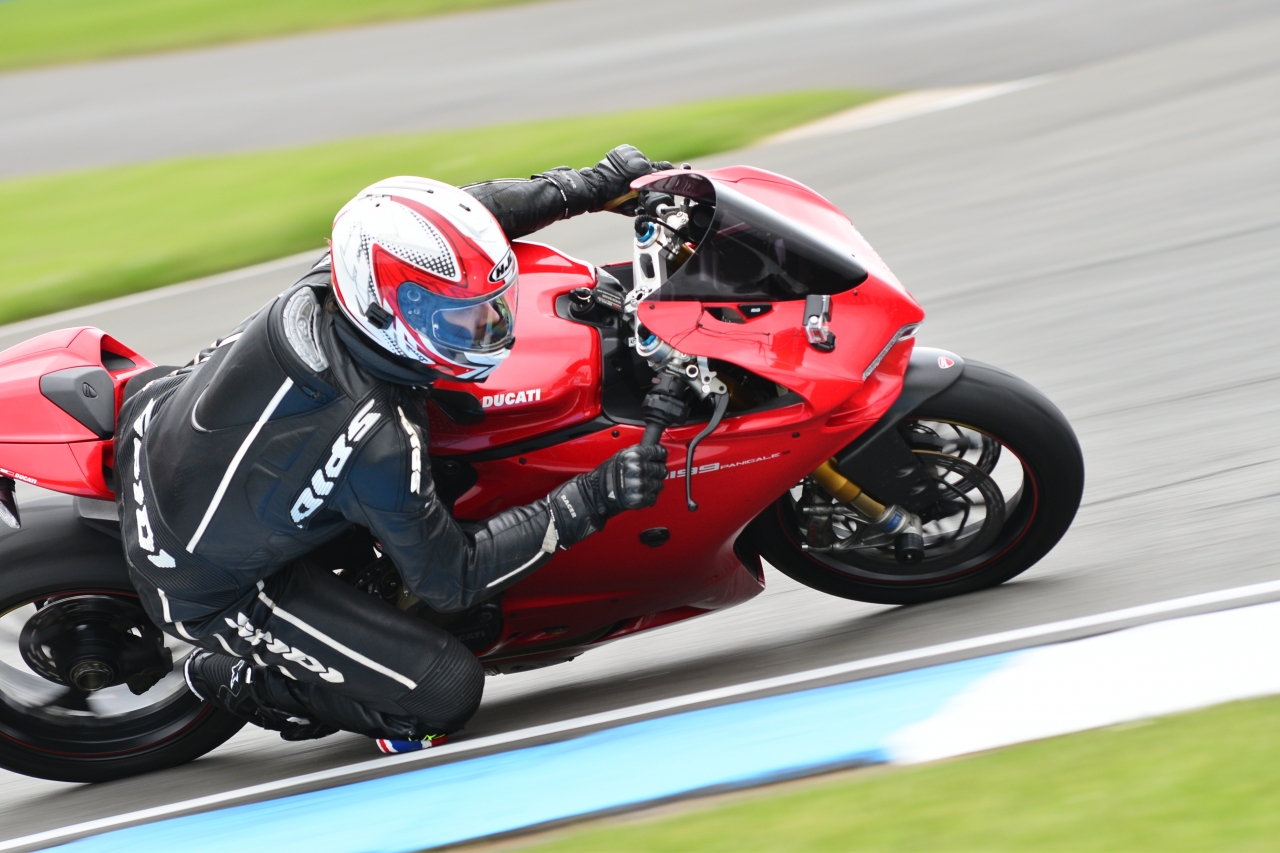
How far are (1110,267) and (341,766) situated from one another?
13.2 ft

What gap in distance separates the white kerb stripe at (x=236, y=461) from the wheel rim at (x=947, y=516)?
137 centimetres

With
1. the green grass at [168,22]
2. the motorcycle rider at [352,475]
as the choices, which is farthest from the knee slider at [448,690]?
the green grass at [168,22]

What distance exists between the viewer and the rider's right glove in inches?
120

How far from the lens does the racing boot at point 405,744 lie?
144 inches

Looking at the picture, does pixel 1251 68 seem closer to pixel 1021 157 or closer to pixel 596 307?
pixel 1021 157

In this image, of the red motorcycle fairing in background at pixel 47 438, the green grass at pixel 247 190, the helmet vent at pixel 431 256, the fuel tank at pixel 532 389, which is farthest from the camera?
the green grass at pixel 247 190

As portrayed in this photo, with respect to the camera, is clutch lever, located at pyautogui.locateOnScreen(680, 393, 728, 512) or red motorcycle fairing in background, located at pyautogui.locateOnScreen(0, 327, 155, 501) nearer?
clutch lever, located at pyautogui.locateOnScreen(680, 393, 728, 512)

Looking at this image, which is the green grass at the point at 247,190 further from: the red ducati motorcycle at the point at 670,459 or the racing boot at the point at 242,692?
the racing boot at the point at 242,692

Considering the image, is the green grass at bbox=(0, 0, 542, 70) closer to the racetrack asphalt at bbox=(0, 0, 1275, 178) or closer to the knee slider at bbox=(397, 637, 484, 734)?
the racetrack asphalt at bbox=(0, 0, 1275, 178)

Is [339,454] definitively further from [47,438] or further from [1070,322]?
[1070,322]

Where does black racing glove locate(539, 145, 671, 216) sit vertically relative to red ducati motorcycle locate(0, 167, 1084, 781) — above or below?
above

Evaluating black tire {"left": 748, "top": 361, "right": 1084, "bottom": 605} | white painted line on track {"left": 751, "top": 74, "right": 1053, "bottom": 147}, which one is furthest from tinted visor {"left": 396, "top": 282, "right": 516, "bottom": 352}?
white painted line on track {"left": 751, "top": 74, "right": 1053, "bottom": 147}

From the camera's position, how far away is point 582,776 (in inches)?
129

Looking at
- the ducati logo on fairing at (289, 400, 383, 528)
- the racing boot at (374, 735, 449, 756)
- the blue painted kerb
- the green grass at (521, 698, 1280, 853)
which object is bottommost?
the racing boot at (374, 735, 449, 756)
